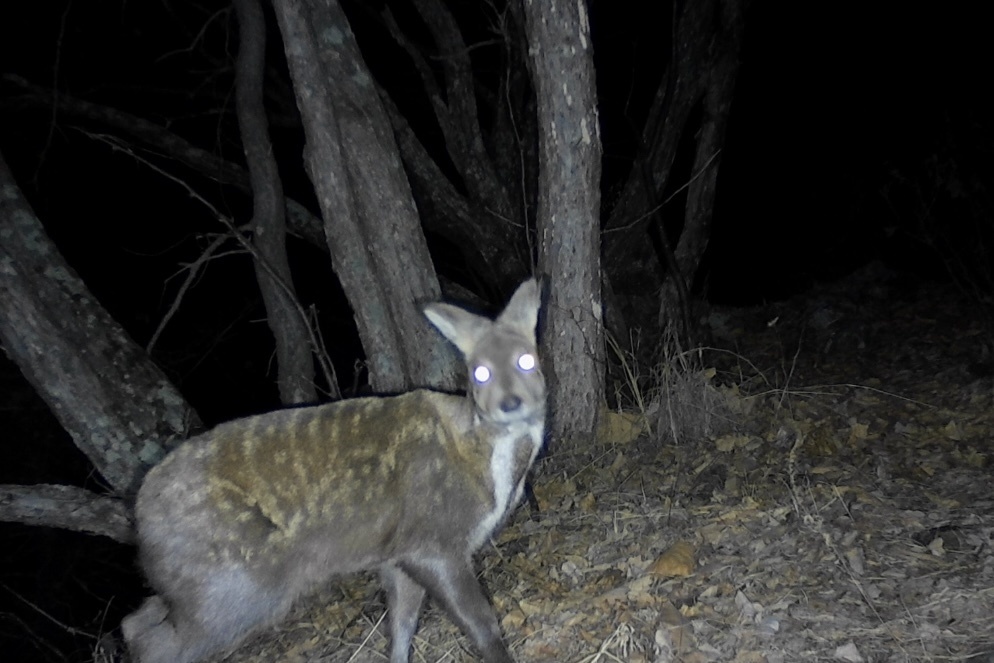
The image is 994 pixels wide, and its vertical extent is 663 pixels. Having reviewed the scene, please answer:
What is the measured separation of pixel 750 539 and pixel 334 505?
2222 millimetres

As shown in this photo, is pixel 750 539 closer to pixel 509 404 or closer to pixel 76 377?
pixel 509 404

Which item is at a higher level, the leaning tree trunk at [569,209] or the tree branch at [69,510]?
the leaning tree trunk at [569,209]

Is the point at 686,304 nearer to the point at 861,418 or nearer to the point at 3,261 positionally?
the point at 861,418

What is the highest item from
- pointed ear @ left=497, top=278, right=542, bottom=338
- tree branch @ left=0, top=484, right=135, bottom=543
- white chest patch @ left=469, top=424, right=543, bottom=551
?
pointed ear @ left=497, top=278, right=542, bottom=338

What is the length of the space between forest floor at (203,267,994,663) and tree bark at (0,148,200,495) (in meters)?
1.65

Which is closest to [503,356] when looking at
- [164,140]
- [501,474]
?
[501,474]

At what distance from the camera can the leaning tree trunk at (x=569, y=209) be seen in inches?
237

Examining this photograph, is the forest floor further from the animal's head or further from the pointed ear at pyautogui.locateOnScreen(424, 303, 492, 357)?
the pointed ear at pyautogui.locateOnScreen(424, 303, 492, 357)

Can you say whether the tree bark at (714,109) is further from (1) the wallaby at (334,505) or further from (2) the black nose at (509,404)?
(2) the black nose at (509,404)

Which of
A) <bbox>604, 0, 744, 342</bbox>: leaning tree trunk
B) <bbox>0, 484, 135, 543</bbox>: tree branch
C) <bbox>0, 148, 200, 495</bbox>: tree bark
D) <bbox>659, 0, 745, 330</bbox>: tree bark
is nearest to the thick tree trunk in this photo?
<bbox>0, 148, 200, 495</bbox>: tree bark

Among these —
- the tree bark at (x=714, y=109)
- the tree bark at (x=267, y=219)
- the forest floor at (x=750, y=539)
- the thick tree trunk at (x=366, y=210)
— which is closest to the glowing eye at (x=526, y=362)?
the forest floor at (x=750, y=539)

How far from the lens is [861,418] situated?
6.70m

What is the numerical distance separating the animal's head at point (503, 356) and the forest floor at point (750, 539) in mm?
1094

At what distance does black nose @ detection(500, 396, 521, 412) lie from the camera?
15.4 ft
